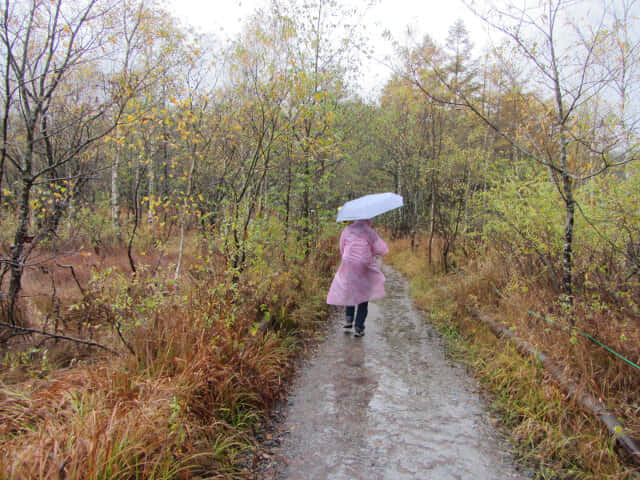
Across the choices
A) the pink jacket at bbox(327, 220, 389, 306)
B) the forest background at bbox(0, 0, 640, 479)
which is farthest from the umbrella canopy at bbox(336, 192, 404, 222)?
the forest background at bbox(0, 0, 640, 479)

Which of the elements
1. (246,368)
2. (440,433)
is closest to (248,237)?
(246,368)

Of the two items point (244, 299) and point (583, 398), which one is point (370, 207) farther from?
point (583, 398)

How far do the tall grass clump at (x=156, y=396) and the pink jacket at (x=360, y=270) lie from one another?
1513 mm

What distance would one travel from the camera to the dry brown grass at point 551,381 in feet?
9.09

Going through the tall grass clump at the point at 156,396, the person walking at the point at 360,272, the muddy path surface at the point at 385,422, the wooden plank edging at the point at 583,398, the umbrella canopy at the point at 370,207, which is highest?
the umbrella canopy at the point at 370,207

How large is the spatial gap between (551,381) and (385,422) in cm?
161

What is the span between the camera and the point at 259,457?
2.98 meters

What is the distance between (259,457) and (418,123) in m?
12.2

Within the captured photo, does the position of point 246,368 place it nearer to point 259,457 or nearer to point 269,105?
point 259,457

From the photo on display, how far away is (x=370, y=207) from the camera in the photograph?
5.92 metres

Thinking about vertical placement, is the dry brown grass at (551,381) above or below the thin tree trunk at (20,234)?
below

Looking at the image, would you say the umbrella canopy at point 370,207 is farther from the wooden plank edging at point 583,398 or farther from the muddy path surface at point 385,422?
the wooden plank edging at point 583,398

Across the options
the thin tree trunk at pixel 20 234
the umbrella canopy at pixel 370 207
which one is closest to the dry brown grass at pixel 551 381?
the umbrella canopy at pixel 370 207

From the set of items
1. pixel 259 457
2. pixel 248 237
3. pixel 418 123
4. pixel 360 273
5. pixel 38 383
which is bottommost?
pixel 259 457
